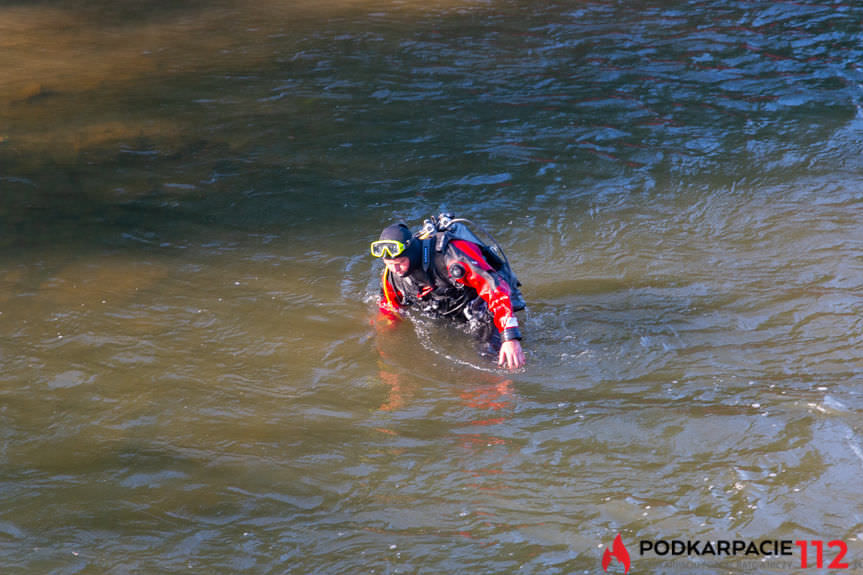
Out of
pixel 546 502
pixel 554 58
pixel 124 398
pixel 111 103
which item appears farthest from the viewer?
pixel 554 58

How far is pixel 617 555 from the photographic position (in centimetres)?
421

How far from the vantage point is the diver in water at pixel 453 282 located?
18.4ft

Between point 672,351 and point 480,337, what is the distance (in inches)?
54.1

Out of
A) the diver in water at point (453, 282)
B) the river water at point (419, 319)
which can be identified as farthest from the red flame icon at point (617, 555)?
the diver in water at point (453, 282)

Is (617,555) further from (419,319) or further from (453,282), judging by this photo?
(419,319)

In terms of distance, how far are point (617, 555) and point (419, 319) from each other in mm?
2717

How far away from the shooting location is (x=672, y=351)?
19.8 ft

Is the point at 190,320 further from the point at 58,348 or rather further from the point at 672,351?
the point at 672,351

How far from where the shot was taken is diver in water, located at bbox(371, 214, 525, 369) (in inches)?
221

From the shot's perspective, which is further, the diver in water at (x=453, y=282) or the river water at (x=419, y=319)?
the diver in water at (x=453, y=282)

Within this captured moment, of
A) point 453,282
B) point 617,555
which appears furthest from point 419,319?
point 617,555

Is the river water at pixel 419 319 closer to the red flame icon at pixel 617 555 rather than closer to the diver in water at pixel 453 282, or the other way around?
the red flame icon at pixel 617 555

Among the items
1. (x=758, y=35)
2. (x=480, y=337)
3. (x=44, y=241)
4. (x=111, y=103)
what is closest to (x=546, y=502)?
(x=480, y=337)

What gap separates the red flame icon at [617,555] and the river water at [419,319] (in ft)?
0.15
